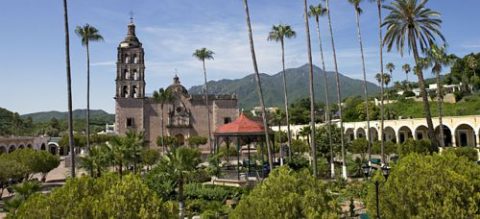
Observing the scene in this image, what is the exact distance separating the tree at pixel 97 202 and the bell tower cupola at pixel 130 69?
166ft

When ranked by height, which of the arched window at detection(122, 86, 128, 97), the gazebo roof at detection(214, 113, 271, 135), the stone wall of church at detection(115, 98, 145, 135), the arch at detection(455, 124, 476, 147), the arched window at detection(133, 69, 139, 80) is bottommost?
the arch at detection(455, 124, 476, 147)

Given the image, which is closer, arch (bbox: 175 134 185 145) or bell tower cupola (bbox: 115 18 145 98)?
bell tower cupola (bbox: 115 18 145 98)

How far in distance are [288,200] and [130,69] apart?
52.1m

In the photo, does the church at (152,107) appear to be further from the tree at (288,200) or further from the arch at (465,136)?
the tree at (288,200)

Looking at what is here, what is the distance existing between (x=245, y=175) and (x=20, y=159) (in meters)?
17.0

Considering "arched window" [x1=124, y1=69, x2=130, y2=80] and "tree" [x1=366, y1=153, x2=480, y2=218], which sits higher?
"arched window" [x1=124, y1=69, x2=130, y2=80]

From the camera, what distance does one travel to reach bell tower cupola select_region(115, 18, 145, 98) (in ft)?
193

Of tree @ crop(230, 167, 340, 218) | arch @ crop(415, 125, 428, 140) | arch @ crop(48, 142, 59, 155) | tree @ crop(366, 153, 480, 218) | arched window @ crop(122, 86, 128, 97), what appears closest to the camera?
tree @ crop(230, 167, 340, 218)

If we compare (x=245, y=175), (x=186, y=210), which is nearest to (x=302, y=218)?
(x=186, y=210)

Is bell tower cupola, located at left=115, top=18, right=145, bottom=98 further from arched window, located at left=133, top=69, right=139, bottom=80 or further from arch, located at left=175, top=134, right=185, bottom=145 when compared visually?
arch, located at left=175, top=134, right=185, bottom=145

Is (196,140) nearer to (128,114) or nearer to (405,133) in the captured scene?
(128,114)

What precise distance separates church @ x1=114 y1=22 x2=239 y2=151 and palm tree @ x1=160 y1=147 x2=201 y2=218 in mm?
39706

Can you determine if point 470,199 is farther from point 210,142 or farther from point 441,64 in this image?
point 210,142

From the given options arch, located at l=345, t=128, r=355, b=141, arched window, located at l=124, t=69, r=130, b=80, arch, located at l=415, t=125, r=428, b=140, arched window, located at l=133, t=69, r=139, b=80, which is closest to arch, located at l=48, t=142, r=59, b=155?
arched window, located at l=124, t=69, r=130, b=80
